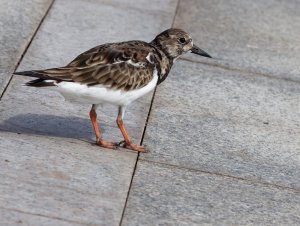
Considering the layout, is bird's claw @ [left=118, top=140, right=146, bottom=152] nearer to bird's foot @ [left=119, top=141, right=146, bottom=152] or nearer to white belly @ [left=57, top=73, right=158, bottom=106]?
bird's foot @ [left=119, top=141, right=146, bottom=152]

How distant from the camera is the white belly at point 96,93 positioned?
7621mm

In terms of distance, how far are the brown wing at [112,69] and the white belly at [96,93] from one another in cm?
5

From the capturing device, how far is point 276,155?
8453 millimetres

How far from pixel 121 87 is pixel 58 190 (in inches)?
51.9

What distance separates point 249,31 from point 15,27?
10.9 ft

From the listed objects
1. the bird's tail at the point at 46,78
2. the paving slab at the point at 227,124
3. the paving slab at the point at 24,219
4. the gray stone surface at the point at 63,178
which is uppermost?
the bird's tail at the point at 46,78

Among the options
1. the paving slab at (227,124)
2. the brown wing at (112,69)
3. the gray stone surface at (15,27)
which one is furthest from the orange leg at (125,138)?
the gray stone surface at (15,27)

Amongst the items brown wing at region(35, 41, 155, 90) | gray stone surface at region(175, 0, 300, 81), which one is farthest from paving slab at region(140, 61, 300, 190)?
brown wing at region(35, 41, 155, 90)

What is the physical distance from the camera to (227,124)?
29.4 ft

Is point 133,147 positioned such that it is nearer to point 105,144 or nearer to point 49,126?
point 105,144

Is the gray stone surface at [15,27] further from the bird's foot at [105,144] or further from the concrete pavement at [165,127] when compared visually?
the bird's foot at [105,144]

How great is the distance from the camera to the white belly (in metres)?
7.62

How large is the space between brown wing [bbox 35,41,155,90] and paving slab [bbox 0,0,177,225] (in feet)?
2.26

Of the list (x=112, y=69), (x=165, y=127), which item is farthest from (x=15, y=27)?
(x=112, y=69)
